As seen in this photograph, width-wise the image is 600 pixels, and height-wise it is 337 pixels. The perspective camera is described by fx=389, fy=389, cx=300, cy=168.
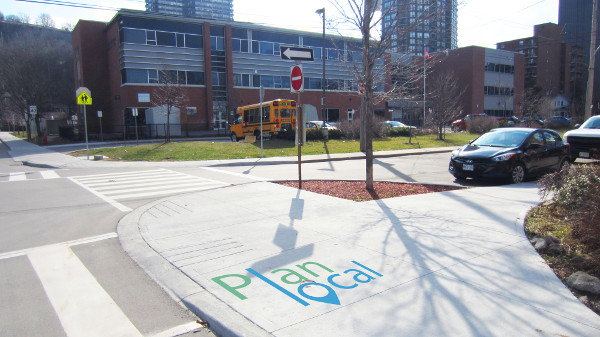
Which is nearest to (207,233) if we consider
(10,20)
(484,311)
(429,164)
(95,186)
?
(484,311)

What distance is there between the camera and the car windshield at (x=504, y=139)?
438 inches

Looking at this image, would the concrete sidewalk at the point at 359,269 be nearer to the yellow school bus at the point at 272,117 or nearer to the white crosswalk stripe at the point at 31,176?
the white crosswalk stripe at the point at 31,176

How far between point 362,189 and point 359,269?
5365 mm

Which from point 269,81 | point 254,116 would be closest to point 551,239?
point 254,116

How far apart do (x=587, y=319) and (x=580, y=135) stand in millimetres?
13464

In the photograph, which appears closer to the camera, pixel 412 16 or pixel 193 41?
pixel 412 16

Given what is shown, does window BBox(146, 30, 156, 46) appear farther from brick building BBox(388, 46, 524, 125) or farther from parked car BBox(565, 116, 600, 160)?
parked car BBox(565, 116, 600, 160)

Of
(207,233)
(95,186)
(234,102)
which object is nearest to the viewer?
(207,233)

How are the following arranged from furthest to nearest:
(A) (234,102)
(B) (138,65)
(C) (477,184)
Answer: (A) (234,102)
(B) (138,65)
(C) (477,184)

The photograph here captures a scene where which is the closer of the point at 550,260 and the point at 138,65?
the point at 550,260

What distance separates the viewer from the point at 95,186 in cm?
1177

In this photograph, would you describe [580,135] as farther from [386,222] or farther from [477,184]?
[386,222]

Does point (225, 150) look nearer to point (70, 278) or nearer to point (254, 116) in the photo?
point (254, 116)

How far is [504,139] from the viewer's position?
11.4 meters
